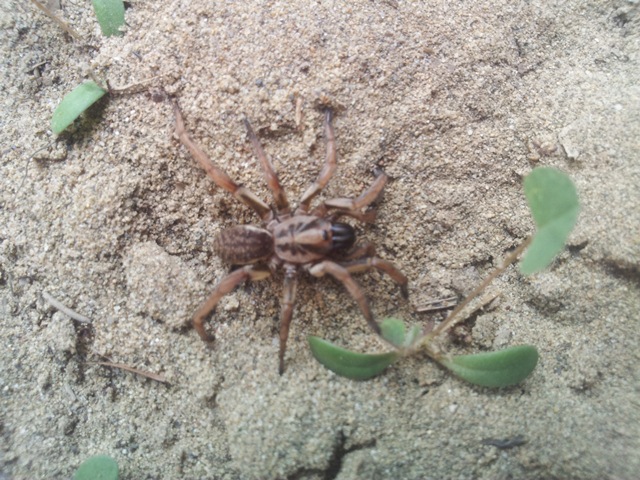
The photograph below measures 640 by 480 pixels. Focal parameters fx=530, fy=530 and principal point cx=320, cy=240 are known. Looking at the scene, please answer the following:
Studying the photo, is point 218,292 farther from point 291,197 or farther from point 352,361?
point 352,361

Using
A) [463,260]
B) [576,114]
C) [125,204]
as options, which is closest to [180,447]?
[125,204]

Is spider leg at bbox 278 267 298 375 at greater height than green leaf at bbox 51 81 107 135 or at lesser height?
lesser

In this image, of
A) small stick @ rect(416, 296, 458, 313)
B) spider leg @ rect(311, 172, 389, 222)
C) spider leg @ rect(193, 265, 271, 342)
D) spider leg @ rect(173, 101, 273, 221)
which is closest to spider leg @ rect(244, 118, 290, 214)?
spider leg @ rect(173, 101, 273, 221)

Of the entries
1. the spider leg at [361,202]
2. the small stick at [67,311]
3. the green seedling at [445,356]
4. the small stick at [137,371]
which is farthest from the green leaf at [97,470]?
the spider leg at [361,202]

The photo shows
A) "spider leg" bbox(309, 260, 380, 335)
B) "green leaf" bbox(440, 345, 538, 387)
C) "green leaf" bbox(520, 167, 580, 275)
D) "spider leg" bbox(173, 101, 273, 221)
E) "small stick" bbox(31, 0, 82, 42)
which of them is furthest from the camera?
"small stick" bbox(31, 0, 82, 42)

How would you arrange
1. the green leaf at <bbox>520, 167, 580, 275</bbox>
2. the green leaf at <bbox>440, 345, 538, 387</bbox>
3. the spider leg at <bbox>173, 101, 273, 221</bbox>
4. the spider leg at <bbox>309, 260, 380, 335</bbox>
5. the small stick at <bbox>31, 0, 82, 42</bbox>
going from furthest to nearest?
the small stick at <bbox>31, 0, 82, 42</bbox>, the spider leg at <bbox>173, 101, 273, 221</bbox>, the spider leg at <bbox>309, 260, 380, 335</bbox>, the green leaf at <bbox>440, 345, 538, 387</bbox>, the green leaf at <bbox>520, 167, 580, 275</bbox>

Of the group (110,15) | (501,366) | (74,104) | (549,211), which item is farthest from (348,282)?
(110,15)

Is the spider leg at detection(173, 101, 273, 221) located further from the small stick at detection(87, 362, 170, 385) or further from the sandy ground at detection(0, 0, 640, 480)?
the small stick at detection(87, 362, 170, 385)
